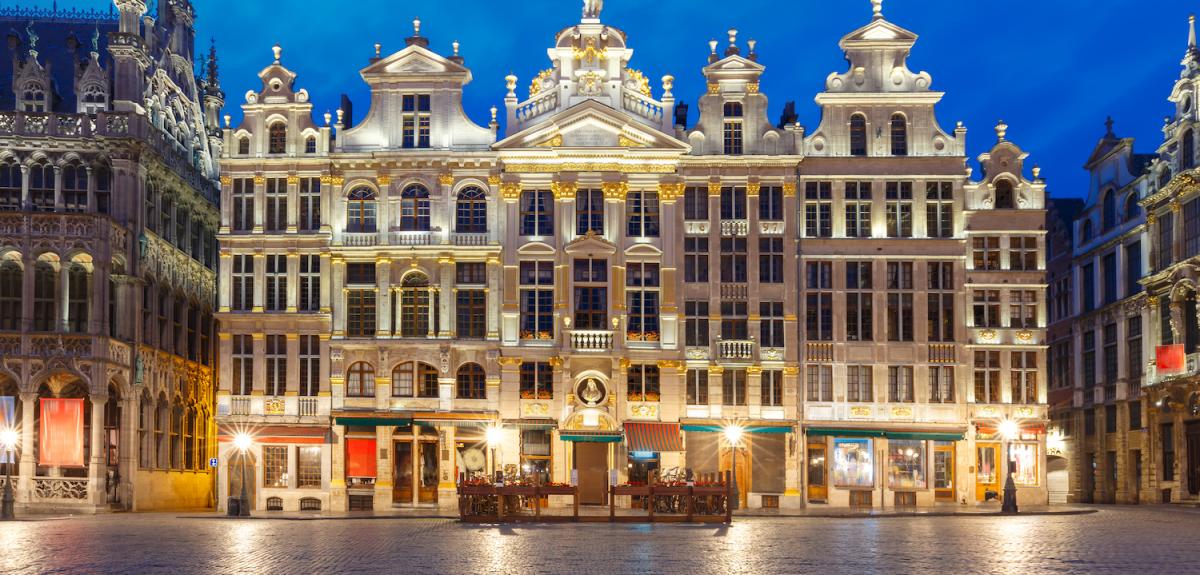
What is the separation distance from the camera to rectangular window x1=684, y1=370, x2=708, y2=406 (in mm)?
58969

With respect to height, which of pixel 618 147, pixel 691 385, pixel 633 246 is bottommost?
pixel 691 385

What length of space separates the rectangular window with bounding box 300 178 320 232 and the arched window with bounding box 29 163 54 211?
31.1 ft

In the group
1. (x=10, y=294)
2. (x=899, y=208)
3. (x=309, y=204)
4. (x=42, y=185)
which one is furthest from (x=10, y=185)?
(x=899, y=208)

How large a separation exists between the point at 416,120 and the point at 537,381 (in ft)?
38.2

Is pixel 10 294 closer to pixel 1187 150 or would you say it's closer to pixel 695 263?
pixel 695 263

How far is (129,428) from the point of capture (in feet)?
184

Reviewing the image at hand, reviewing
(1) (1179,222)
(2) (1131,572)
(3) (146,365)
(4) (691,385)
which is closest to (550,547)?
(2) (1131,572)

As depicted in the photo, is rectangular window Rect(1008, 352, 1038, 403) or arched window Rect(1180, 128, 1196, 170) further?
arched window Rect(1180, 128, 1196, 170)

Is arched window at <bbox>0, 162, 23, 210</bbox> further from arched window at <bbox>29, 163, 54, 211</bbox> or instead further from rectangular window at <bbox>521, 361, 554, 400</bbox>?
rectangular window at <bbox>521, 361, 554, 400</bbox>

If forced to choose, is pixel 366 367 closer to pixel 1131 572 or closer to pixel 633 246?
pixel 633 246

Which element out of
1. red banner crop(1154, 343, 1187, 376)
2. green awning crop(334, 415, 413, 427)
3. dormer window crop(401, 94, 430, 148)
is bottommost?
green awning crop(334, 415, 413, 427)

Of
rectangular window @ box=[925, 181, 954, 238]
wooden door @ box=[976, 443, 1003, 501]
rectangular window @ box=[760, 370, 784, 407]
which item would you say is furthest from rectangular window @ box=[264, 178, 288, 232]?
wooden door @ box=[976, 443, 1003, 501]

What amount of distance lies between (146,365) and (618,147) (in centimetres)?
2054

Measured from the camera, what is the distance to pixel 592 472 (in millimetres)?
58062
